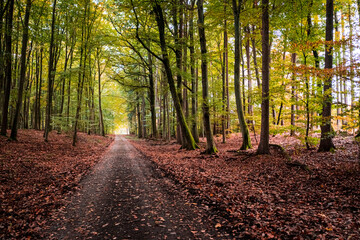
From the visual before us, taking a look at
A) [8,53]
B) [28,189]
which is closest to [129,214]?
[28,189]

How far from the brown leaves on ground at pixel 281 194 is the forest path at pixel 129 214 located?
2.12 ft

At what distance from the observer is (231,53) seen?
21.8 metres

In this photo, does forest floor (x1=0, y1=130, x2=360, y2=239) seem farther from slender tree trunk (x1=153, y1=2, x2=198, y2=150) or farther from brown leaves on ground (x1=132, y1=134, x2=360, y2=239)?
slender tree trunk (x1=153, y1=2, x2=198, y2=150)

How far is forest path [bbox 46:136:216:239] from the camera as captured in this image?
394cm

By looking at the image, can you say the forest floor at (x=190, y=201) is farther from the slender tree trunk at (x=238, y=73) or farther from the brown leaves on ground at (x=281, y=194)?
the slender tree trunk at (x=238, y=73)

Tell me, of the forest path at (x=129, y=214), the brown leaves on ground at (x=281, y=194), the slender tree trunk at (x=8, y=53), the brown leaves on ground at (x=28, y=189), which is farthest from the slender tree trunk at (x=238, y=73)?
the slender tree trunk at (x=8, y=53)

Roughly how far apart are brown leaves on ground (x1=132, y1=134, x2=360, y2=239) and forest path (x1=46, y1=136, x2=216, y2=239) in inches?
25.4

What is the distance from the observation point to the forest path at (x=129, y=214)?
3941 mm

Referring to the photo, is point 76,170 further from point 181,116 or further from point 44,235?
point 181,116

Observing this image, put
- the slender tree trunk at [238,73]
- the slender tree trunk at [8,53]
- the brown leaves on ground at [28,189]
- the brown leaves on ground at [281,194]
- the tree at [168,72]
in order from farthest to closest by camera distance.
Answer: the tree at [168,72], the slender tree trunk at [8,53], the slender tree trunk at [238,73], the brown leaves on ground at [28,189], the brown leaves on ground at [281,194]

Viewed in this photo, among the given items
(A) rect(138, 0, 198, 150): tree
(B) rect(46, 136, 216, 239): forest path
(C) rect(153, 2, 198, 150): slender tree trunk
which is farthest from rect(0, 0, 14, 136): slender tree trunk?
(B) rect(46, 136, 216, 239): forest path

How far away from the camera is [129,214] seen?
4762mm

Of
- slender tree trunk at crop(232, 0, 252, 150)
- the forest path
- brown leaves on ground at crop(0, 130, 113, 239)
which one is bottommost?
the forest path

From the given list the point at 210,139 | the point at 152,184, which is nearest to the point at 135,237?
the point at 152,184
